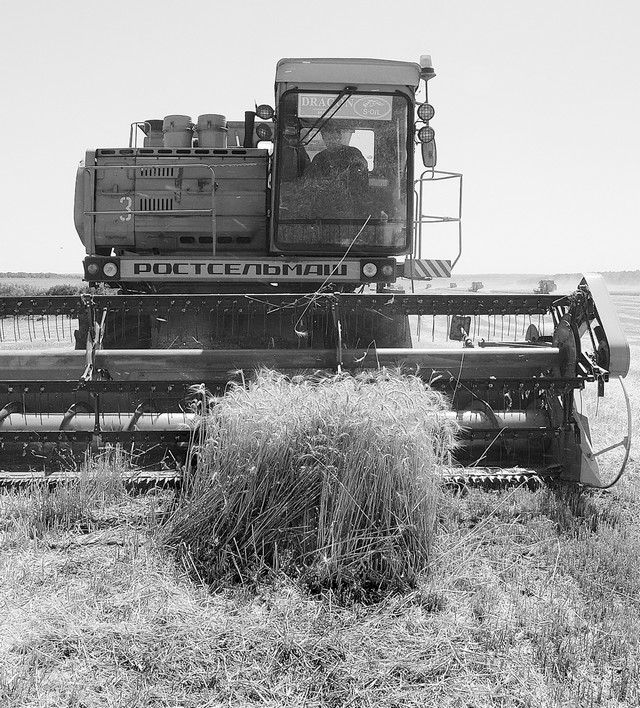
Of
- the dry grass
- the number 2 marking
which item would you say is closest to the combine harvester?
the number 2 marking

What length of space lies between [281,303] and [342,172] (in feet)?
5.68

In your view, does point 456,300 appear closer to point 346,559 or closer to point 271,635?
point 346,559

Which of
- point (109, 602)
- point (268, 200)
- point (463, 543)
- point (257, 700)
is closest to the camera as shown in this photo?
point (257, 700)

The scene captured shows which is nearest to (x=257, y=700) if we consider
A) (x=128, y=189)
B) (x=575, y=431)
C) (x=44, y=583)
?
(x=44, y=583)

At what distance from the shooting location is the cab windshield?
21.1 feet

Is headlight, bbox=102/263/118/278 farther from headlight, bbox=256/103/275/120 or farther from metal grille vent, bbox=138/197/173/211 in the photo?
headlight, bbox=256/103/275/120

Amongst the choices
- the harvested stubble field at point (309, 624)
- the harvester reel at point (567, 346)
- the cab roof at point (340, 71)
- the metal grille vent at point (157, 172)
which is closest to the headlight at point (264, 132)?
the cab roof at point (340, 71)

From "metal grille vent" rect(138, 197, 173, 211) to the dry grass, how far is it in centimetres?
363

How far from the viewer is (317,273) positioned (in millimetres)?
6586

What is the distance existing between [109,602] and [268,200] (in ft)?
14.6

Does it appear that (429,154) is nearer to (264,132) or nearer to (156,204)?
(264,132)

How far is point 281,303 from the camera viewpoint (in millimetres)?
5250

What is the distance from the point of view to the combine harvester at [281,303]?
5059 mm

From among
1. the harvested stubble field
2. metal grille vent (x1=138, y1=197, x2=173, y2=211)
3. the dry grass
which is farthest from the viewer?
metal grille vent (x1=138, y1=197, x2=173, y2=211)
